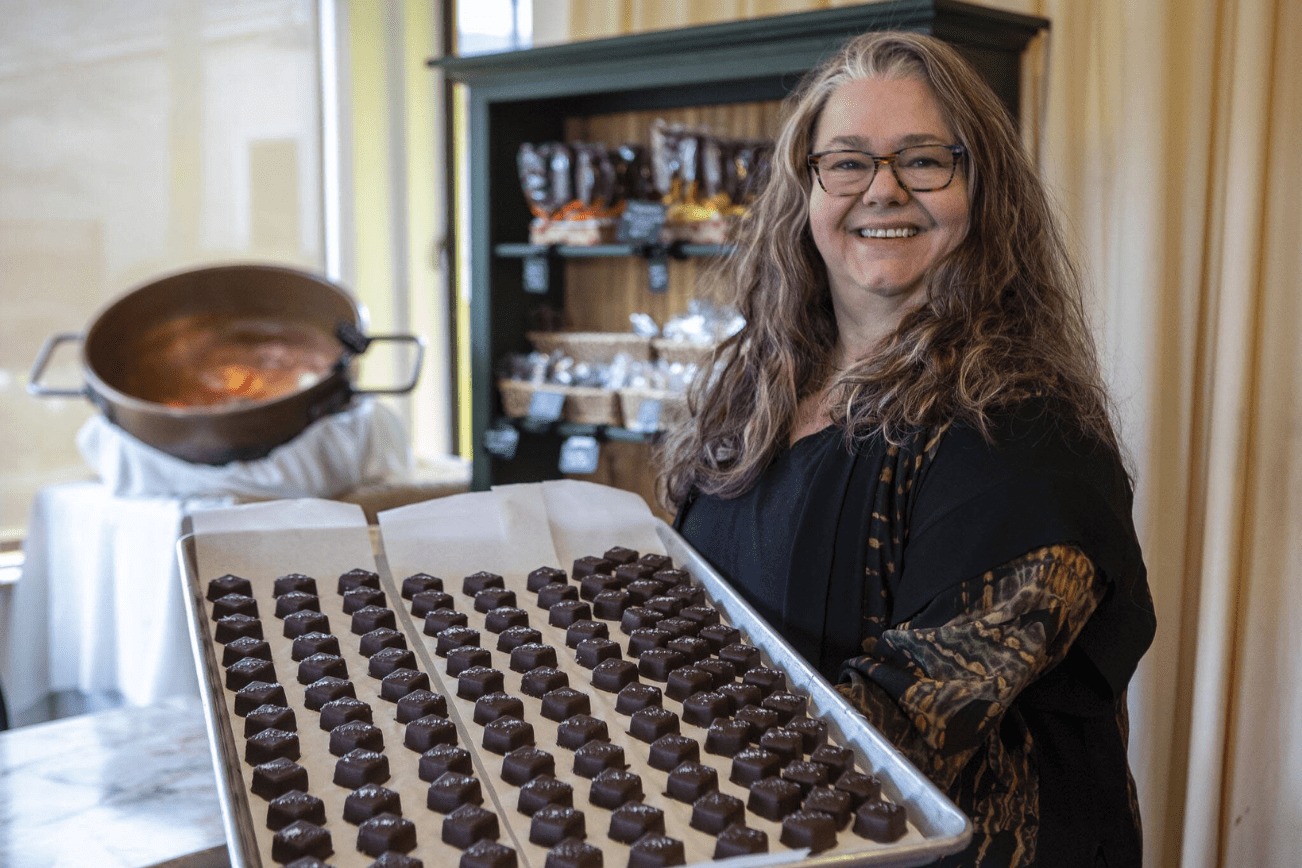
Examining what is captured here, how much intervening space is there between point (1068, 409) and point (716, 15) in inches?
A: 74.7

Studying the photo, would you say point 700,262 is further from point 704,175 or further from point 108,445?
point 108,445

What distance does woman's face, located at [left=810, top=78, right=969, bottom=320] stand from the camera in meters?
1.28

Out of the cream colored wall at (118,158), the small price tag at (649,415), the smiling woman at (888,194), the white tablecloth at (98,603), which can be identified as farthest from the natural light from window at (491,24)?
the smiling woman at (888,194)

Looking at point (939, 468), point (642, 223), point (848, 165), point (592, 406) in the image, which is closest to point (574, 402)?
point (592, 406)

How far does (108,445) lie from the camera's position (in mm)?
2594

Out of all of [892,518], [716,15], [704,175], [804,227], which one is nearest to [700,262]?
[704,175]

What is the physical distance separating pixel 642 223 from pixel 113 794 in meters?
1.64

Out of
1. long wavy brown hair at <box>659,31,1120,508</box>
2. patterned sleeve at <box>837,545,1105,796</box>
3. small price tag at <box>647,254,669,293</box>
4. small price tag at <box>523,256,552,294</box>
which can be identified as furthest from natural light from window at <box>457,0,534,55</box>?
patterned sleeve at <box>837,545,1105,796</box>

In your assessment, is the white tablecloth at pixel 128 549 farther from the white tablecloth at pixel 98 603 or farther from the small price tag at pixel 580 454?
the small price tag at pixel 580 454

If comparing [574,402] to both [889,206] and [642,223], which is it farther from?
[889,206]

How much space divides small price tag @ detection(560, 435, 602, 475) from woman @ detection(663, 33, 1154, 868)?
1.16 metres

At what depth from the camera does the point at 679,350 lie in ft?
8.32

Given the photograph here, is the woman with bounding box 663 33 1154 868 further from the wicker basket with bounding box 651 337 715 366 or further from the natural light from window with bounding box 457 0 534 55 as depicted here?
the natural light from window with bounding box 457 0 534 55

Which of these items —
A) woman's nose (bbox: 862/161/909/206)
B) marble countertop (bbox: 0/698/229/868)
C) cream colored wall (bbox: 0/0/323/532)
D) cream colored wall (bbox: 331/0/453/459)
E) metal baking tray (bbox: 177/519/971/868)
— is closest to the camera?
metal baking tray (bbox: 177/519/971/868)
